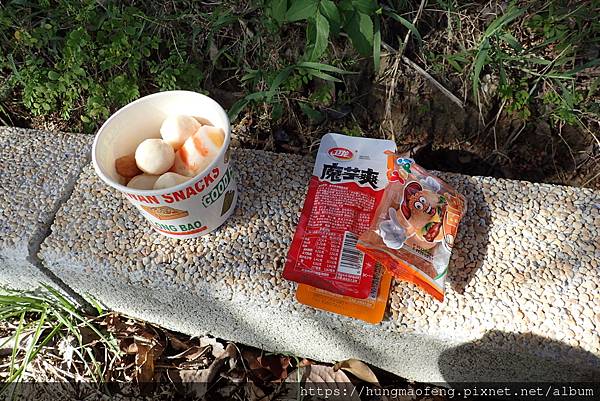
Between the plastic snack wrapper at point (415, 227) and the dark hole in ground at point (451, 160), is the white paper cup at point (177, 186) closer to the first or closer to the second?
the plastic snack wrapper at point (415, 227)

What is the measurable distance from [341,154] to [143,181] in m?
0.57

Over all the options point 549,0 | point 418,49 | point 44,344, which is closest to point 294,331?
point 44,344

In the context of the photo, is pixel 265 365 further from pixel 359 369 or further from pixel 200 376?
pixel 359 369

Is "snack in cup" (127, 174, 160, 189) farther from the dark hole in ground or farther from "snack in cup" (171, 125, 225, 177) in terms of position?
→ the dark hole in ground

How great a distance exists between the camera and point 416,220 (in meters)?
1.40

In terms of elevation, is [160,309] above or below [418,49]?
below

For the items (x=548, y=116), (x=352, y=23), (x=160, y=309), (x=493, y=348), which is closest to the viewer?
(x=493, y=348)

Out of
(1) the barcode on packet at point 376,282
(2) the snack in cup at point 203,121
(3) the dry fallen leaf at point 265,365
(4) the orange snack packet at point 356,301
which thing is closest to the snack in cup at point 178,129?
(2) the snack in cup at point 203,121

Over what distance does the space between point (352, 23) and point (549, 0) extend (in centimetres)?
70

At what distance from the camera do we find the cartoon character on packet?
1.37 m

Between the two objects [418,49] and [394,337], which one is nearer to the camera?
[394,337]

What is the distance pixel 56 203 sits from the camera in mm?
1643

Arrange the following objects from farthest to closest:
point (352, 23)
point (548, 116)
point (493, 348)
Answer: point (548, 116)
point (352, 23)
point (493, 348)

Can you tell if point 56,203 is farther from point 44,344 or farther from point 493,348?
point 493,348
